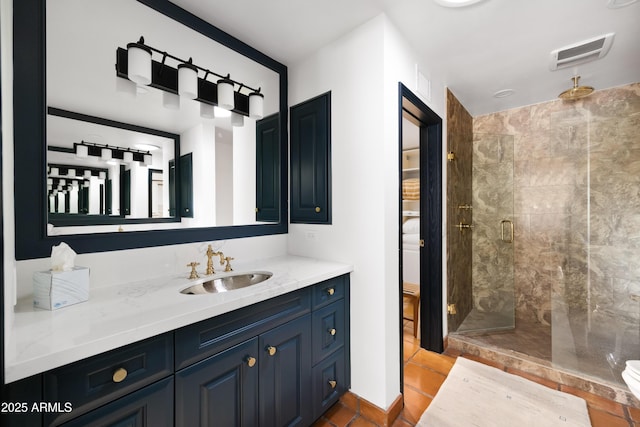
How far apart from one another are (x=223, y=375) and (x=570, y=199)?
134 inches

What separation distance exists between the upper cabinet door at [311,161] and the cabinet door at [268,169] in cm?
13

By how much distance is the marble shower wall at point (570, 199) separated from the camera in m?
2.29

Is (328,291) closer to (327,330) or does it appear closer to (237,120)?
(327,330)

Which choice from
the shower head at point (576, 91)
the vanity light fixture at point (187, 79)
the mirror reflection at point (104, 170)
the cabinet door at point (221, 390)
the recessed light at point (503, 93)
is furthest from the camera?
the recessed light at point (503, 93)

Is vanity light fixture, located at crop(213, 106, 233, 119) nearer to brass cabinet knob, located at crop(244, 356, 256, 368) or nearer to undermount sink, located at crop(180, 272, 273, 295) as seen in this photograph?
undermount sink, located at crop(180, 272, 273, 295)

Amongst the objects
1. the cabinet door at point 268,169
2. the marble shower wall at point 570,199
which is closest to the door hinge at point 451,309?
the marble shower wall at point 570,199

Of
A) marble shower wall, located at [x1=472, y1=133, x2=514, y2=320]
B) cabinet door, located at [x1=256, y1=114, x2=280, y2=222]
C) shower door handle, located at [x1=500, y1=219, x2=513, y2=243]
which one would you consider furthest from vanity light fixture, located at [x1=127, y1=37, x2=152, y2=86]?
shower door handle, located at [x1=500, y1=219, x2=513, y2=243]

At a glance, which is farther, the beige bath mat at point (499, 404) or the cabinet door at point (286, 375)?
the beige bath mat at point (499, 404)

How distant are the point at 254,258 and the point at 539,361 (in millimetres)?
2367

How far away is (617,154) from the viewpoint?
7.55ft

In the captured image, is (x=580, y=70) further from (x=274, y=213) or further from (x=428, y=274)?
(x=274, y=213)

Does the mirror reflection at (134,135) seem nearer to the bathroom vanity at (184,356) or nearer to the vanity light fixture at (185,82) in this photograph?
the vanity light fixture at (185,82)

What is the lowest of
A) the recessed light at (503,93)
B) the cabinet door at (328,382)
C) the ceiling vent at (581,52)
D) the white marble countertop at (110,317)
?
the cabinet door at (328,382)

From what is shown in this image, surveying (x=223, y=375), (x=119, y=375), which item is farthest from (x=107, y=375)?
(x=223, y=375)
